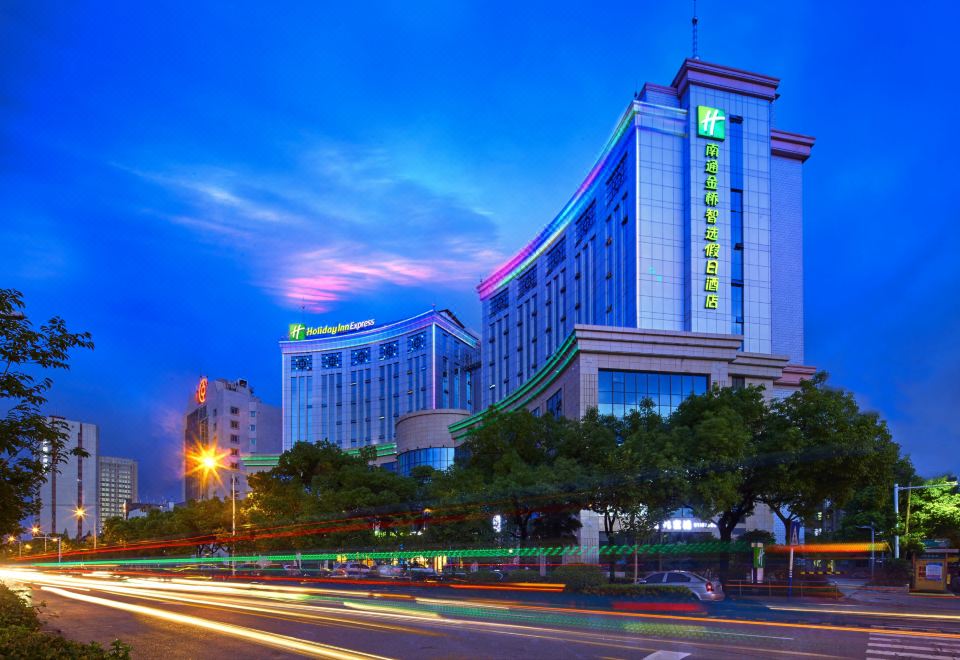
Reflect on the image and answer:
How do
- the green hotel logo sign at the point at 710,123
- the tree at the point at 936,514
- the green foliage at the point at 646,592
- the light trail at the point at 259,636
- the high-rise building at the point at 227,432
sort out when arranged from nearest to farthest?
the light trail at the point at 259,636
the green foliage at the point at 646,592
the tree at the point at 936,514
the green hotel logo sign at the point at 710,123
the high-rise building at the point at 227,432

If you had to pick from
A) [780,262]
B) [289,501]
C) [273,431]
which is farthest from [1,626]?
[273,431]

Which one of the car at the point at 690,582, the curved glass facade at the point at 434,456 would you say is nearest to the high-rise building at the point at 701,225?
the curved glass facade at the point at 434,456

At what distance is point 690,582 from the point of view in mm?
29797

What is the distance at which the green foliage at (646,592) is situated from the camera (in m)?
28.9

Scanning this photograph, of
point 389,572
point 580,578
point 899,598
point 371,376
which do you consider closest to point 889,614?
point 899,598

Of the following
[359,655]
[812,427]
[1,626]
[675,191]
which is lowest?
[359,655]

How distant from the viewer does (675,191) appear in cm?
7912

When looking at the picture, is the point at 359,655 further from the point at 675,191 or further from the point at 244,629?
the point at 675,191

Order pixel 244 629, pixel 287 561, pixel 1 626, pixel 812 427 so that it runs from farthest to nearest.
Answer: pixel 287 561 → pixel 812 427 → pixel 244 629 → pixel 1 626

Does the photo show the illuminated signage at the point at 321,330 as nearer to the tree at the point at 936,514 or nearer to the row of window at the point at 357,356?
the row of window at the point at 357,356

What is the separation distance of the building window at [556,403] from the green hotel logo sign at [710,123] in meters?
33.0

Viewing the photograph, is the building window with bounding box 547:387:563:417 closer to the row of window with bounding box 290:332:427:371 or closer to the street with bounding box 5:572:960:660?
the street with bounding box 5:572:960:660

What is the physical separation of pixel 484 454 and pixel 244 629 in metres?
26.7

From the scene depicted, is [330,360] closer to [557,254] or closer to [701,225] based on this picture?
[557,254]
